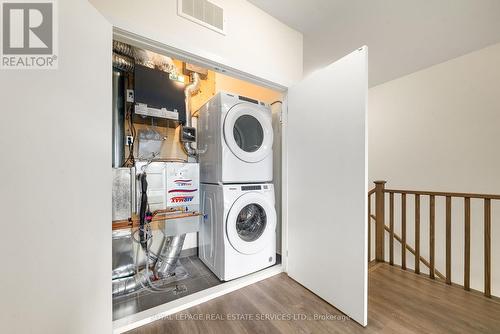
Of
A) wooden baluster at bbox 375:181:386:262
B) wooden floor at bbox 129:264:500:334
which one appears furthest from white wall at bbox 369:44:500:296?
wooden floor at bbox 129:264:500:334

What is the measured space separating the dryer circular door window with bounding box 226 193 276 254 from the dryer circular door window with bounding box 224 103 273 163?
1.34ft

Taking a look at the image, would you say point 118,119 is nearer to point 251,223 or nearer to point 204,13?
point 204,13

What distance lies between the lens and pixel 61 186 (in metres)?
0.70

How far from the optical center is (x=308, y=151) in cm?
153

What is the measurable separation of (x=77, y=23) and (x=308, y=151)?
150 centimetres

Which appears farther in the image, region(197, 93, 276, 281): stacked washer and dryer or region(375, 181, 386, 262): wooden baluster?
region(375, 181, 386, 262): wooden baluster

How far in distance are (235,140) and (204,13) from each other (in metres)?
1.00

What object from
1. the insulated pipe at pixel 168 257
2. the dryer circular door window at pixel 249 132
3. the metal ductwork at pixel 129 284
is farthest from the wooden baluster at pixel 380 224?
the metal ductwork at pixel 129 284

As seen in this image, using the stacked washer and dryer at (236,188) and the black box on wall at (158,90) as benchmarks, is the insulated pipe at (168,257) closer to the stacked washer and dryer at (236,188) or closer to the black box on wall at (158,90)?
the stacked washer and dryer at (236,188)

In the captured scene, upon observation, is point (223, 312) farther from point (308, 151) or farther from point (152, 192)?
point (308, 151)

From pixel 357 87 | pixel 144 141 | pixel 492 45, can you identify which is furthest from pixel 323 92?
pixel 492 45

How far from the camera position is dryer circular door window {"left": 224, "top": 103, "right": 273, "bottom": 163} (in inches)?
67.3

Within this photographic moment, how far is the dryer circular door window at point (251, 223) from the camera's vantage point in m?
1.65

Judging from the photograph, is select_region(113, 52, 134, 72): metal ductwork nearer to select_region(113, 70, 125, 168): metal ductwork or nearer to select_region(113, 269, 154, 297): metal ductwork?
select_region(113, 70, 125, 168): metal ductwork
